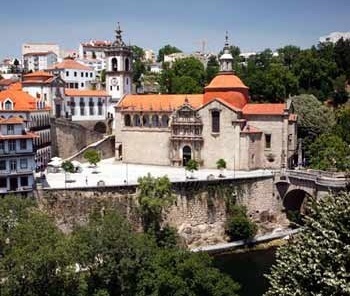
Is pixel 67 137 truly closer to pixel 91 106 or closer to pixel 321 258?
pixel 91 106

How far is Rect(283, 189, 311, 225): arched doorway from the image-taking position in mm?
49156

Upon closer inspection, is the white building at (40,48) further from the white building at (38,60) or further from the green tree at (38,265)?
the green tree at (38,265)

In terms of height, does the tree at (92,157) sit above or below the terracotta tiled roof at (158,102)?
below

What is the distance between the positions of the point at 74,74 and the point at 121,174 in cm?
4539

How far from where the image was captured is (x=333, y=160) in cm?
4934

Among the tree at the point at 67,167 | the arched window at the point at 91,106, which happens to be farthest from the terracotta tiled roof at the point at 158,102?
the tree at the point at 67,167

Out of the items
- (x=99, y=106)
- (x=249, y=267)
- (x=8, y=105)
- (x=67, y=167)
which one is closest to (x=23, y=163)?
(x=67, y=167)

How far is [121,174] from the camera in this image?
2042 inches

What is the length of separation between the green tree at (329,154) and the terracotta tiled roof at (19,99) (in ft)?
95.0

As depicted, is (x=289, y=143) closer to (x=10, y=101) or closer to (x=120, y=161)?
(x=120, y=161)

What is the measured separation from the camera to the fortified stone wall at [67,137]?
6053 centimetres

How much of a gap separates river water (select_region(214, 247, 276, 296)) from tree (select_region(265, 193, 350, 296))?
15.7 m

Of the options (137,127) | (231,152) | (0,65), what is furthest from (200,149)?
(0,65)

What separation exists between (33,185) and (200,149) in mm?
19969
